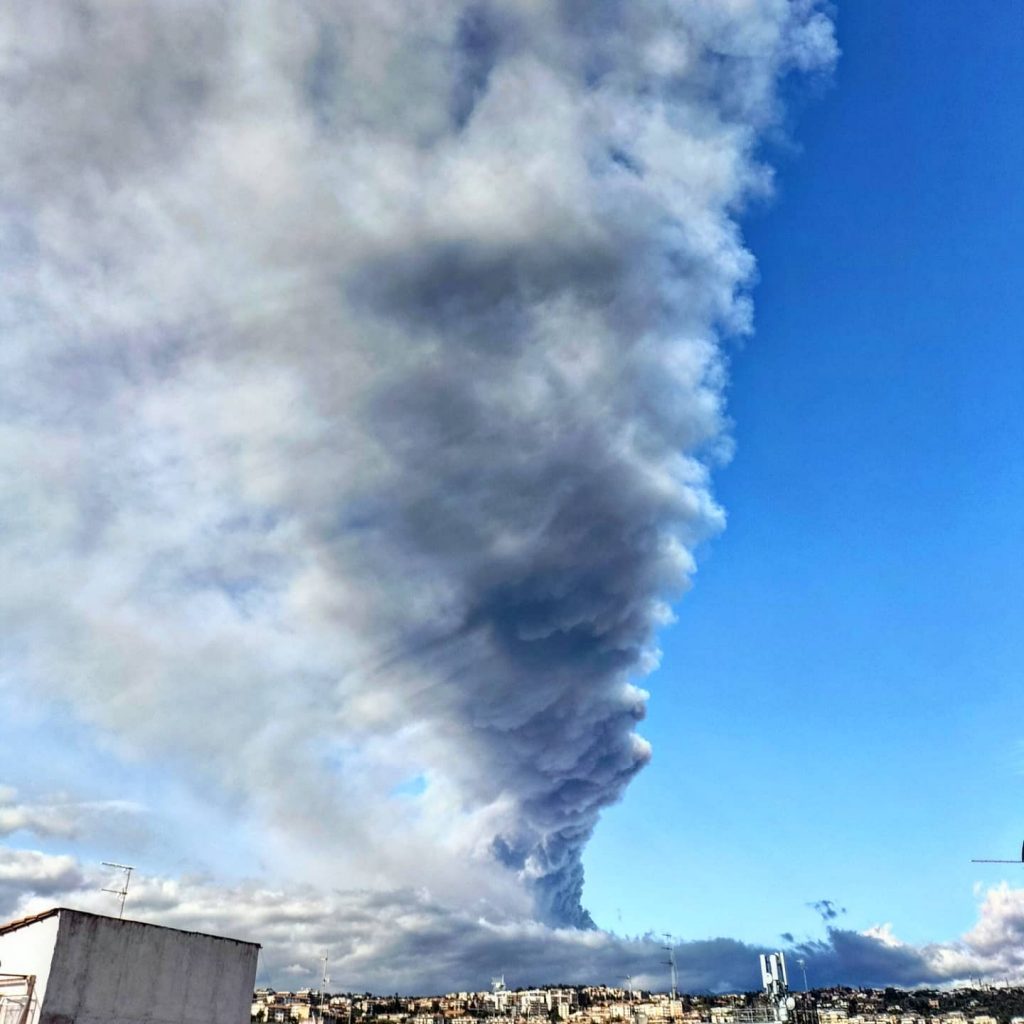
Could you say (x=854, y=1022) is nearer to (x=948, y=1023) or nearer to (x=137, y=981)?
(x=948, y=1023)

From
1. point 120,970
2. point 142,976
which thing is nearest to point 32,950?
point 120,970

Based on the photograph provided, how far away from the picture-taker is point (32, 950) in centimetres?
3306

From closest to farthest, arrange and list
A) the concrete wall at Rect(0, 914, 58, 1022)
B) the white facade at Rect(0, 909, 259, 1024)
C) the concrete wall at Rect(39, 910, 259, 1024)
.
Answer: the concrete wall at Rect(0, 914, 58, 1022)
the white facade at Rect(0, 909, 259, 1024)
the concrete wall at Rect(39, 910, 259, 1024)

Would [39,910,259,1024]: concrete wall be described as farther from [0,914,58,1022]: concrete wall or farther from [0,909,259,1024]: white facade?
[0,914,58,1022]: concrete wall

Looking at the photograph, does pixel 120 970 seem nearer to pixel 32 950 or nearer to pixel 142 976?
pixel 142 976

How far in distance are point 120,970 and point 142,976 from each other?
128cm

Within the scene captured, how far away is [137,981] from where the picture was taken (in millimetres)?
35469

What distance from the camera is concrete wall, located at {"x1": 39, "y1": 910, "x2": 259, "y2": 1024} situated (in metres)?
32.9

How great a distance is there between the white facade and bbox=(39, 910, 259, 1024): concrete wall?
0.13 feet

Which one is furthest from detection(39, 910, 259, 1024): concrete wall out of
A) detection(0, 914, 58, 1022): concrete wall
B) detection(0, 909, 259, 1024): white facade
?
detection(0, 914, 58, 1022): concrete wall

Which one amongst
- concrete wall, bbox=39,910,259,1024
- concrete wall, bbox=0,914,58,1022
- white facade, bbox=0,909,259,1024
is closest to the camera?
concrete wall, bbox=0,914,58,1022

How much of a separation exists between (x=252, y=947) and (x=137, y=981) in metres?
7.66

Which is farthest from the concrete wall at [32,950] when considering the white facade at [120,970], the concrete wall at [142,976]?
the concrete wall at [142,976]

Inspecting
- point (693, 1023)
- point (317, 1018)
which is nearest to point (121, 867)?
point (693, 1023)
